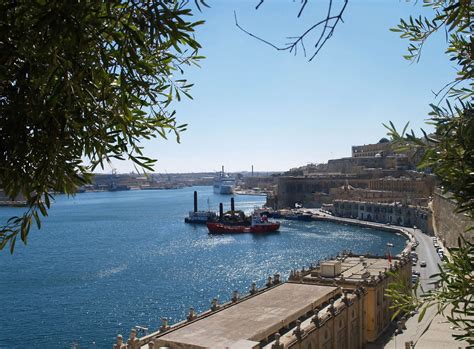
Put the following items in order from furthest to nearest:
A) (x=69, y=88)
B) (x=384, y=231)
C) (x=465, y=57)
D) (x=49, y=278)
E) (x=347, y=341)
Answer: (x=384, y=231) → (x=49, y=278) → (x=347, y=341) → (x=465, y=57) → (x=69, y=88)

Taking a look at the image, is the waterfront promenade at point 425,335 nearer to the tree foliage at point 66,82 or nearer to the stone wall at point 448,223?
the stone wall at point 448,223

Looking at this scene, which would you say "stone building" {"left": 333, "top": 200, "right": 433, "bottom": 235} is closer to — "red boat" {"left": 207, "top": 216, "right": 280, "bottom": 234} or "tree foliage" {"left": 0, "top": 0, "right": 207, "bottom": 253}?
"red boat" {"left": 207, "top": 216, "right": 280, "bottom": 234}

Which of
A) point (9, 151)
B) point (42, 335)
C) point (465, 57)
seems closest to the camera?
point (9, 151)

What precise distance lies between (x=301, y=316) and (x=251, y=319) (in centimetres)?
268

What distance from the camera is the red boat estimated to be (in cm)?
7969

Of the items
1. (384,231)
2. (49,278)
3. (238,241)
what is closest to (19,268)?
(49,278)

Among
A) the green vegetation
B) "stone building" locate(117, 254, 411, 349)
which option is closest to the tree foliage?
the green vegetation

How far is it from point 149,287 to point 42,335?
1296 centimetres

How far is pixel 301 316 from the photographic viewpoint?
1897 centimetres

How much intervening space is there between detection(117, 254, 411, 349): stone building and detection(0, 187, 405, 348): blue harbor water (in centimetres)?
691

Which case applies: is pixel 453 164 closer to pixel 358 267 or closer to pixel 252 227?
pixel 358 267

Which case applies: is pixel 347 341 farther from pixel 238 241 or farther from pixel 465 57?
pixel 238 241

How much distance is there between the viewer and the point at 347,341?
72.7 ft

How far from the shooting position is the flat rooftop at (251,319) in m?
14.7
